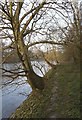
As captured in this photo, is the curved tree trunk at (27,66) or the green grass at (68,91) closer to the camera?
the green grass at (68,91)

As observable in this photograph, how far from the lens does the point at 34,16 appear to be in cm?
635

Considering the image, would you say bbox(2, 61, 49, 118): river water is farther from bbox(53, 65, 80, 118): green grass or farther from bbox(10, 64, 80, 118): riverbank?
bbox(53, 65, 80, 118): green grass

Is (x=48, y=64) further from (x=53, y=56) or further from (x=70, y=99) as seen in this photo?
(x=70, y=99)

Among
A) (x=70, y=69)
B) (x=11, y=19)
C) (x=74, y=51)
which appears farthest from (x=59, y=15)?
(x=70, y=69)

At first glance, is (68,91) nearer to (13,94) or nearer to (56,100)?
(56,100)

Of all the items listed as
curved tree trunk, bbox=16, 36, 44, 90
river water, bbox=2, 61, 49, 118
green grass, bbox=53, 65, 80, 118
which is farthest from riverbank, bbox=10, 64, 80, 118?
river water, bbox=2, 61, 49, 118

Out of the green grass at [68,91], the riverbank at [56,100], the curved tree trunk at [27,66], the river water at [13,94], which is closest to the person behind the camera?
the green grass at [68,91]

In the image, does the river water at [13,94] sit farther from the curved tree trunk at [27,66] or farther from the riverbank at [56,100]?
the riverbank at [56,100]

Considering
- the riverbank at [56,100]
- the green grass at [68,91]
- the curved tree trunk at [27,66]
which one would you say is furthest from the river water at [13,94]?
the green grass at [68,91]

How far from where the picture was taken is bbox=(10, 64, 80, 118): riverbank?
5.39m

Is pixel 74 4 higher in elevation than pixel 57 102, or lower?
higher

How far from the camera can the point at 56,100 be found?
6.34 m

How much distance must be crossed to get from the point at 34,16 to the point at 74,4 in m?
1.29

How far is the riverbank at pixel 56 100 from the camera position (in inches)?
212
